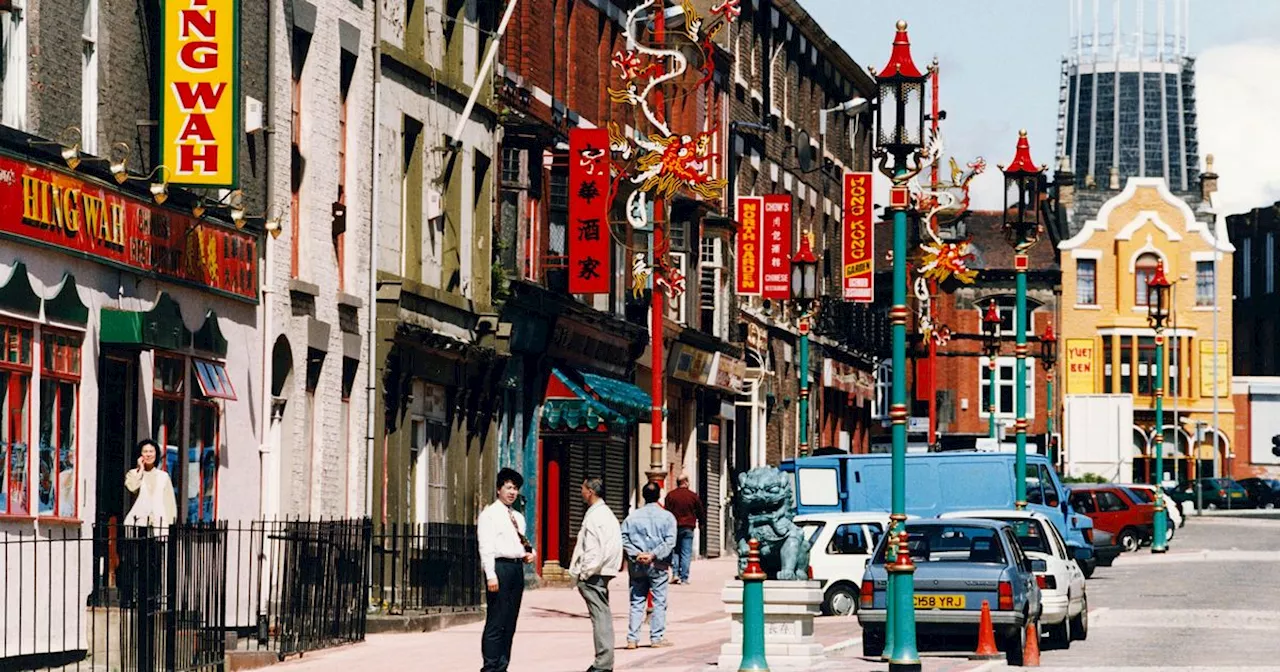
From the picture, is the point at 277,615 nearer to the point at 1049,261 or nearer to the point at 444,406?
the point at 444,406

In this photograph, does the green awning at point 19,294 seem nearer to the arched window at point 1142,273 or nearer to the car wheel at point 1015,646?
the car wheel at point 1015,646

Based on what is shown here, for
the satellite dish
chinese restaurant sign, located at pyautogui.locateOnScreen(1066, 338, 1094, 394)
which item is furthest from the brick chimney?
the satellite dish

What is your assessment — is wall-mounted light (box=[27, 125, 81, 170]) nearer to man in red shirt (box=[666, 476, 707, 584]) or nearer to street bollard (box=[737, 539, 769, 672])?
street bollard (box=[737, 539, 769, 672])

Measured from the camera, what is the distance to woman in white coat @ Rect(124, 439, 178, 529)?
878 inches

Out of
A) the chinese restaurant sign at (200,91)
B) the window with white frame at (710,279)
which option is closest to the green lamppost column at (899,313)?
the chinese restaurant sign at (200,91)

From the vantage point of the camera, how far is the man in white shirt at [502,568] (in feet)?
67.5

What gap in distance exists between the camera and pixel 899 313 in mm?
23484

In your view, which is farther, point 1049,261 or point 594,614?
point 1049,261

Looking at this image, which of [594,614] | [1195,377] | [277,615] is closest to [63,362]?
[277,615]

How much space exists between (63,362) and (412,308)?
38.5ft

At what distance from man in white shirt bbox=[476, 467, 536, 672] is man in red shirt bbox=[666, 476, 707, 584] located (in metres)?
19.5

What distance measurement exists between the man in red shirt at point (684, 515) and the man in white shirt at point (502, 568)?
19520mm

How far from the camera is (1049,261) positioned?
375 feet

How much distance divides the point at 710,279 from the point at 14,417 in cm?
3474
